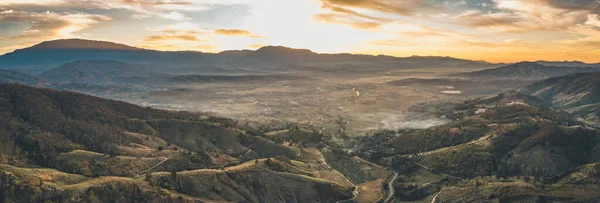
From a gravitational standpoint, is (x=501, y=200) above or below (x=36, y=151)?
below

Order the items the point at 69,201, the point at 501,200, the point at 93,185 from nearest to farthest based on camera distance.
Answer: the point at 69,201, the point at 93,185, the point at 501,200

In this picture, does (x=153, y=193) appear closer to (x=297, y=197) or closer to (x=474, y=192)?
(x=297, y=197)

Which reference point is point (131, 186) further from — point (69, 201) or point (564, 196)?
point (564, 196)

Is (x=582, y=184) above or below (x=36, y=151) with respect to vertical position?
below

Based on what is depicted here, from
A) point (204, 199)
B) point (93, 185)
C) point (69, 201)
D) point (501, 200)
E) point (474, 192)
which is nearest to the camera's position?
point (69, 201)

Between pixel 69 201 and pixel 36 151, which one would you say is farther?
pixel 36 151

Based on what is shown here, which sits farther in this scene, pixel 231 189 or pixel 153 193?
pixel 231 189

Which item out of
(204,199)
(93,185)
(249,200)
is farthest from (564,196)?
(93,185)

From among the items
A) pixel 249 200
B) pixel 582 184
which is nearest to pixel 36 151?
pixel 249 200
